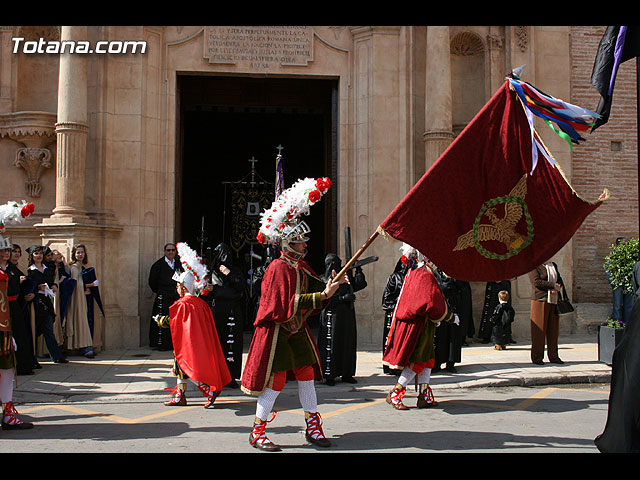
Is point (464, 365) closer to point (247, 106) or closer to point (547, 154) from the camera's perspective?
point (547, 154)

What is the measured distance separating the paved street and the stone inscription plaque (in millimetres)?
6507

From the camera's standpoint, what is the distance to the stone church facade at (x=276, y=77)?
13406 millimetres

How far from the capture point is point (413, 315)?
27.5 feet

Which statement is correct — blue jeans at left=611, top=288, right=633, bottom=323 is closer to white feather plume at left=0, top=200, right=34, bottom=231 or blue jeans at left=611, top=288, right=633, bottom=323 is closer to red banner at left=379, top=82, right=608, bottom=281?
red banner at left=379, top=82, right=608, bottom=281

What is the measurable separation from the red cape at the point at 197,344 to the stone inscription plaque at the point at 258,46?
7344 mm

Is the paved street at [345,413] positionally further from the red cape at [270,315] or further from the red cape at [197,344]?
the red cape at [270,315]

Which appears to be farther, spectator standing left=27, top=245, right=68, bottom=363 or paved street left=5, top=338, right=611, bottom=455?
spectator standing left=27, top=245, right=68, bottom=363

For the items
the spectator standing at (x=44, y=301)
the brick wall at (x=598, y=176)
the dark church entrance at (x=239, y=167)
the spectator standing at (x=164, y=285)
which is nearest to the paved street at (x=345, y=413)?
the spectator standing at (x=44, y=301)

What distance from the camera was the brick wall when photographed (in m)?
15.5


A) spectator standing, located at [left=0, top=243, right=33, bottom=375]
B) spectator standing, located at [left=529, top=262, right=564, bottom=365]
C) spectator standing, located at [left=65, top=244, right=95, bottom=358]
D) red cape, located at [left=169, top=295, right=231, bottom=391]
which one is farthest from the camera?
spectator standing, located at [left=65, top=244, right=95, bottom=358]

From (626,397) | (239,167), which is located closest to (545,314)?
(626,397)

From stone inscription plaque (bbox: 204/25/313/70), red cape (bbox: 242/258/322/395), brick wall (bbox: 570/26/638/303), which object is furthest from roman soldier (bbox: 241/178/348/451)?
brick wall (bbox: 570/26/638/303)

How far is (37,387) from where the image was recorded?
31.3ft

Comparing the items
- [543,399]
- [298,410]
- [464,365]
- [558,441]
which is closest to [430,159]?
[464,365]
